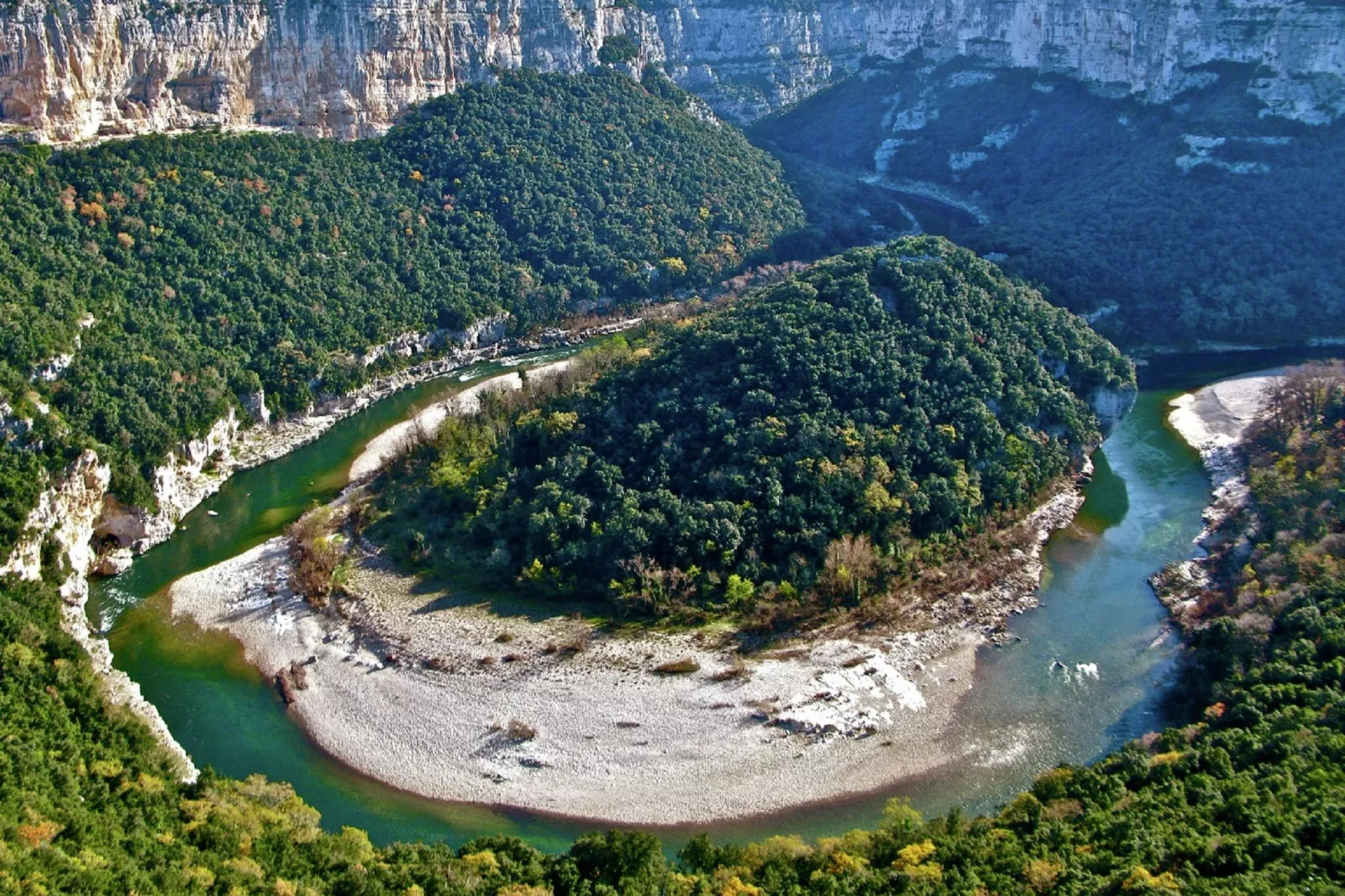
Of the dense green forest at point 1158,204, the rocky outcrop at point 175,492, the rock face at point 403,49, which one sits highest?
the rock face at point 403,49

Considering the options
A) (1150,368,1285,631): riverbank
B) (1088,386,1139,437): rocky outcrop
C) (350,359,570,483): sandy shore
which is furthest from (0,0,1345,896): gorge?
(350,359,570,483): sandy shore

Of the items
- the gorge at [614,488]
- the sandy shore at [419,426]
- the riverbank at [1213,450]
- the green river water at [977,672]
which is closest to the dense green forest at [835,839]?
the gorge at [614,488]

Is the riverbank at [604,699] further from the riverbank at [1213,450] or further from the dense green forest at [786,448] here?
the riverbank at [1213,450]

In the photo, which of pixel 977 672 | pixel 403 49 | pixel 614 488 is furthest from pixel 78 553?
pixel 403 49

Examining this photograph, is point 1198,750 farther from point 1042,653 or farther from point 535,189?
point 535,189

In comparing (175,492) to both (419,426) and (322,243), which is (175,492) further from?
(322,243)
